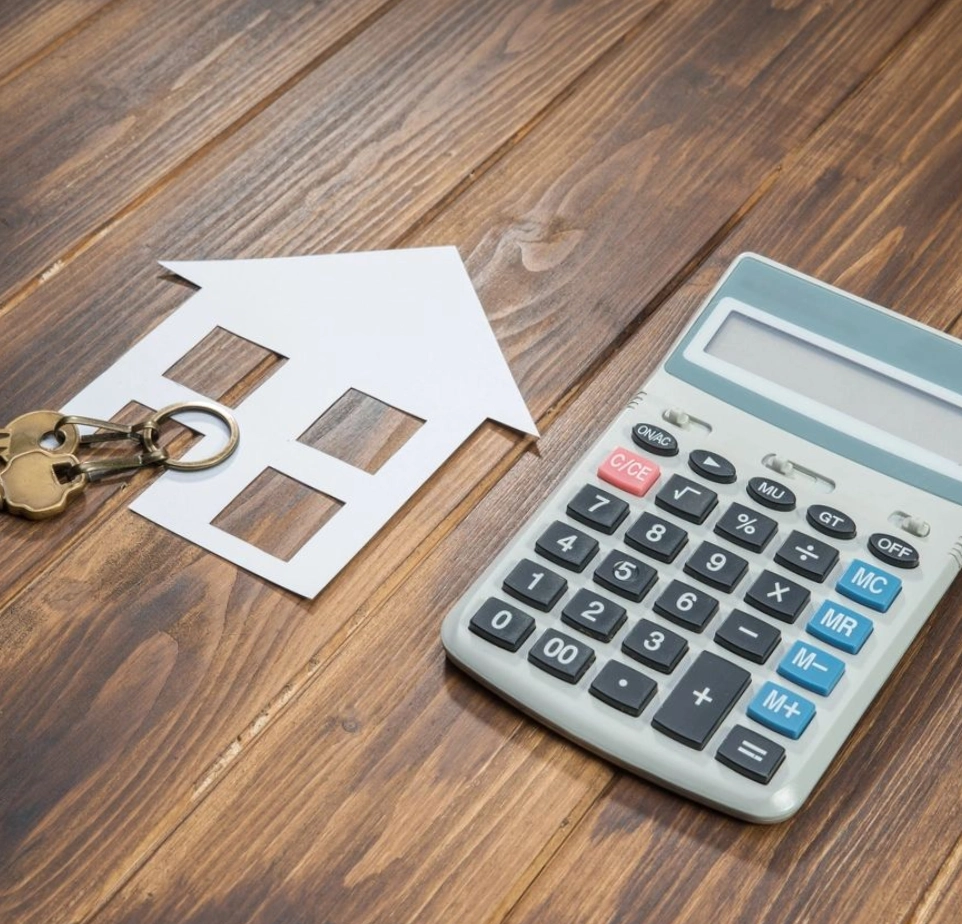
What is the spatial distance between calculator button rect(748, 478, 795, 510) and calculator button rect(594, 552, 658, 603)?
0.05 metres

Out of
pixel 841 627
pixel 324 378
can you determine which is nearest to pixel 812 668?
pixel 841 627

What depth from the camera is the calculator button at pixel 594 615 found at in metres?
0.47

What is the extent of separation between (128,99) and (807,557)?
1.31 ft

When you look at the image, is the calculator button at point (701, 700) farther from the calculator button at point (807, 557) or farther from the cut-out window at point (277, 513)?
the cut-out window at point (277, 513)

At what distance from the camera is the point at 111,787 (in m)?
0.46

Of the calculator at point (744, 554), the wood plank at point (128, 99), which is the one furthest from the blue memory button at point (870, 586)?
the wood plank at point (128, 99)

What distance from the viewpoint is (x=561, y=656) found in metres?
0.46

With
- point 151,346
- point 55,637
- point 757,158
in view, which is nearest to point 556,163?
point 757,158

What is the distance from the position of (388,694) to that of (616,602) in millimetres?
84

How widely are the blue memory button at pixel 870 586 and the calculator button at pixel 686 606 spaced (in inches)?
1.8

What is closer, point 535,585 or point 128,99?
point 535,585

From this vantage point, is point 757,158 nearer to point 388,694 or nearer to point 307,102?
point 307,102

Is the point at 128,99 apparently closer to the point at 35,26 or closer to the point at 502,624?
the point at 35,26

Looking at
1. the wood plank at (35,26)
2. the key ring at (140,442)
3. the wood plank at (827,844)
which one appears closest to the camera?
the wood plank at (827,844)
